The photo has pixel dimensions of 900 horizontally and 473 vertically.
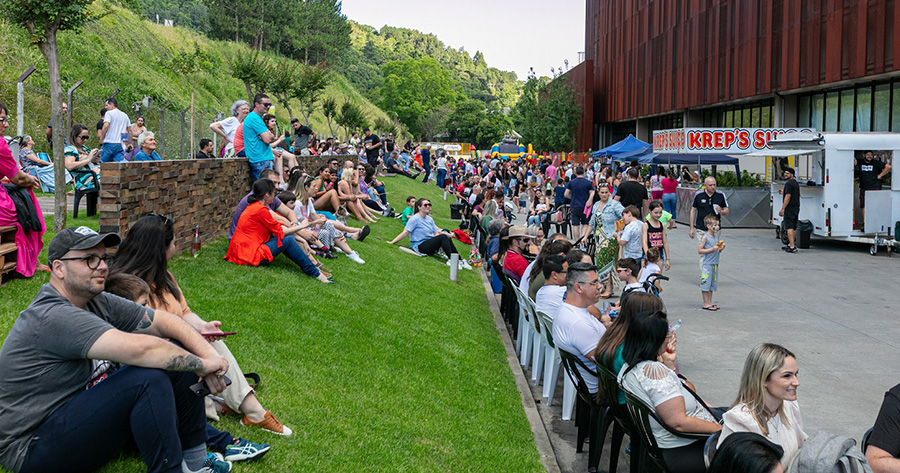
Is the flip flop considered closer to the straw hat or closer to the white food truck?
the straw hat

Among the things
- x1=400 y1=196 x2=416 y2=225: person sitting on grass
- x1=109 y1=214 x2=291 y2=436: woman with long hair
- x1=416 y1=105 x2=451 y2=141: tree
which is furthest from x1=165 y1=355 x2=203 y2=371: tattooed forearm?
x1=416 y1=105 x2=451 y2=141: tree

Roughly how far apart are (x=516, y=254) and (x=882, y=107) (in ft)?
78.2

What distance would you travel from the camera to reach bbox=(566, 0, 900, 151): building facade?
27984mm

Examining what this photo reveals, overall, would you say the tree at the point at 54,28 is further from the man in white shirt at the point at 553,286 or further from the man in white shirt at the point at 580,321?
the man in white shirt at the point at 580,321

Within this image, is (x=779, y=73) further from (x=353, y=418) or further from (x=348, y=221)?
Answer: (x=353, y=418)

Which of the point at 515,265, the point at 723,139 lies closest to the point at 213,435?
the point at 515,265

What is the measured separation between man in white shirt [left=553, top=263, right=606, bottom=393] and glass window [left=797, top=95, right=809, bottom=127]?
31.7 meters

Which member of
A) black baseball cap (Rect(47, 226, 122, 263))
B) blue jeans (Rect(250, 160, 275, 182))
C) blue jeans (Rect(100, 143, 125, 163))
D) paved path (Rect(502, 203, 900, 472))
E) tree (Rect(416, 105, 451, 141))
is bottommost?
paved path (Rect(502, 203, 900, 472))

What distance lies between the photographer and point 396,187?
103 feet

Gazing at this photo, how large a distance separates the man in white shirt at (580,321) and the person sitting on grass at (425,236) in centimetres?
896

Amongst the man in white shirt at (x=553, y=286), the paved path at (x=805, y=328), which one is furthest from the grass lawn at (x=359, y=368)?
the man in white shirt at (x=553, y=286)

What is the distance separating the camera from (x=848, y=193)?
19.1 meters

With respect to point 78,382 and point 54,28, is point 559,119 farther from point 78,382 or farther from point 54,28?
point 78,382

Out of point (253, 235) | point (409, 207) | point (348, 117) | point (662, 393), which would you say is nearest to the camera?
point (662, 393)
